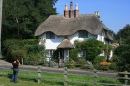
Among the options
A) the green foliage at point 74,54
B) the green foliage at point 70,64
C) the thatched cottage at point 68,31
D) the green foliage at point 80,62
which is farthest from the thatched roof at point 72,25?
the green foliage at point 70,64

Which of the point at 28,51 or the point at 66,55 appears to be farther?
the point at 28,51

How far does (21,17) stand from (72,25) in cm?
1312

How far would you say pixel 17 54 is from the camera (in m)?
43.3

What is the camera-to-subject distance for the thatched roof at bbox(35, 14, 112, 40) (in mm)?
44763

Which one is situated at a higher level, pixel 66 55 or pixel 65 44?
pixel 65 44

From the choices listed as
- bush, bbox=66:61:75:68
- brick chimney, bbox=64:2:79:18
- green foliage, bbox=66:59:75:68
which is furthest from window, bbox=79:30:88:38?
bush, bbox=66:61:75:68

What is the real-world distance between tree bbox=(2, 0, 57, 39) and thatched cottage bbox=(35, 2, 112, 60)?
7.38 metres

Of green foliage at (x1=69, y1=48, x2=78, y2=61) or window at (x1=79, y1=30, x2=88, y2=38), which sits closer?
green foliage at (x1=69, y1=48, x2=78, y2=61)

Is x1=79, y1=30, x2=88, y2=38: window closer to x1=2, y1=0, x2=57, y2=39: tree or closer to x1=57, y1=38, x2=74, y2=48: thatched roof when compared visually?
x1=57, y1=38, x2=74, y2=48: thatched roof

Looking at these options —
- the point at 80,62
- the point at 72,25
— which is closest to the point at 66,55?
the point at 80,62

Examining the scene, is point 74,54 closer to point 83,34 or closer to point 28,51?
point 83,34

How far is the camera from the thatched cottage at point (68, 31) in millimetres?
44906

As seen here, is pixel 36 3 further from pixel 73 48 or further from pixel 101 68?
pixel 101 68

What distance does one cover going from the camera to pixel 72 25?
46781 millimetres
